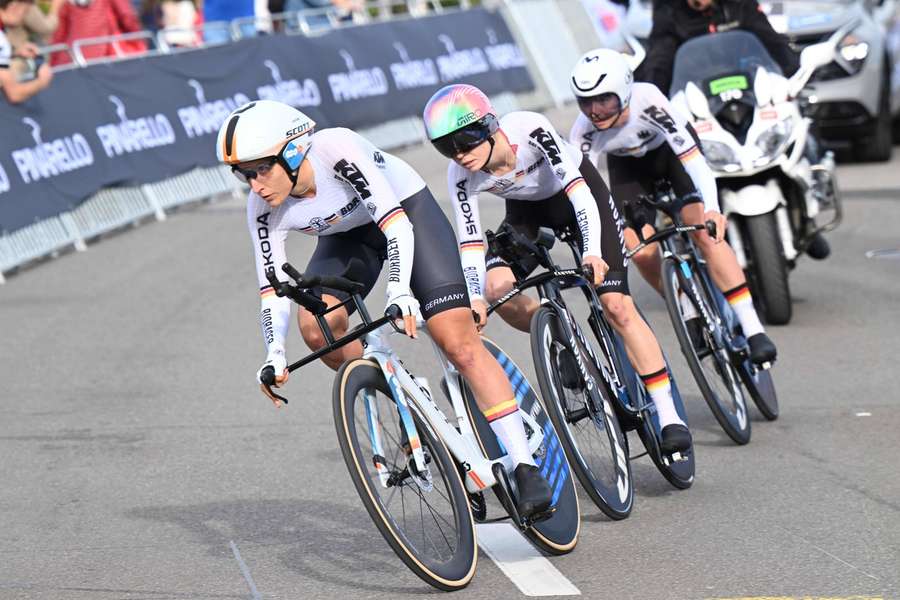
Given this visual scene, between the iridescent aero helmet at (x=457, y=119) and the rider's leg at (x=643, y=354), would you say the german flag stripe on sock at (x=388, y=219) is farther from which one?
the rider's leg at (x=643, y=354)

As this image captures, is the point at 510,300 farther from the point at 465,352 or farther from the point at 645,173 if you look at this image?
the point at 645,173

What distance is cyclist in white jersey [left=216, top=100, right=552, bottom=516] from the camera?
230 inches

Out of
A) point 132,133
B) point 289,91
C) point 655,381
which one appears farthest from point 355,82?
point 655,381

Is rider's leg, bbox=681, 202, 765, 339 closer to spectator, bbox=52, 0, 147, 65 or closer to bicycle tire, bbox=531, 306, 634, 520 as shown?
bicycle tire, bbox=531, 306, 634, 520

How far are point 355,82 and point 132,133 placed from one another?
16.3ft

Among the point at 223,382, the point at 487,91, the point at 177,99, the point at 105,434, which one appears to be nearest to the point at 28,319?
the point at 223,382

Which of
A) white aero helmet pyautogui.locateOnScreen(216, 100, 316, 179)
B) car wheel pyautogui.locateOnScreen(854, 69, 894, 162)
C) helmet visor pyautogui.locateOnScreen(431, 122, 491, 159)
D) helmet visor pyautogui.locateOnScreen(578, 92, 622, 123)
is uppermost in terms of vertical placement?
white aero helmet pyautogui.locateOnScreen(216, 100, 316, 179)

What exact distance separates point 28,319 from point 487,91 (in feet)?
42.7

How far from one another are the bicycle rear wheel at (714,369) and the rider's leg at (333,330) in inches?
72.0

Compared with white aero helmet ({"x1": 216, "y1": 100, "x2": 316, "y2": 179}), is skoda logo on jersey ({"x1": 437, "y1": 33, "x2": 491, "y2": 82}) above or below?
below

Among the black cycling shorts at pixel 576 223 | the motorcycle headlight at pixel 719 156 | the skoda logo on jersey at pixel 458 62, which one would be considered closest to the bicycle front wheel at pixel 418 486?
the black cycling shorts at pixel 576 223

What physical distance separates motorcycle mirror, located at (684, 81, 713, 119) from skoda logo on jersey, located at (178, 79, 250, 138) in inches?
300

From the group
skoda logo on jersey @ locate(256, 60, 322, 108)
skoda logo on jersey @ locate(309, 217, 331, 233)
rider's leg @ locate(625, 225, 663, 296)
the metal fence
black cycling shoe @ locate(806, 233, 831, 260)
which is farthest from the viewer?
skoda logo on jersey @ locate(256, 60, 322, 108)

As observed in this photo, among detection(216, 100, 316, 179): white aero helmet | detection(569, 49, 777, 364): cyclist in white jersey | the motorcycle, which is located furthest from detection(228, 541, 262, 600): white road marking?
the motorcycle
